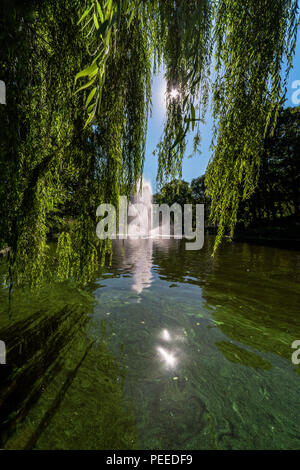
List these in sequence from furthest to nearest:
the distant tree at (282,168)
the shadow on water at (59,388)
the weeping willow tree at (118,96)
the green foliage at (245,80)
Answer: the distant tree at (282,168), the shadow on water at (59,388), the green foliage at (245,80), the weeping willow tree at (118,96)

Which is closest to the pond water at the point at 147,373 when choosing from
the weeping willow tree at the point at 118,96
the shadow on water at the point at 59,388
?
the shadow on water at the point at 59,388

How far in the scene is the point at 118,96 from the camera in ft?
7.27

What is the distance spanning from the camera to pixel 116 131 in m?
2.29

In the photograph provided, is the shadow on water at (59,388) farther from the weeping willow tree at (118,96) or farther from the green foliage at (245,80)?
the green foliage at (245,80)

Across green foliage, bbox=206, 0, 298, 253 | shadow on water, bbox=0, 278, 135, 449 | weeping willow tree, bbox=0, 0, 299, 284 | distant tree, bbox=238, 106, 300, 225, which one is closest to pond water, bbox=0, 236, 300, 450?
shadow on water, bbox=0, 278, 135, 449

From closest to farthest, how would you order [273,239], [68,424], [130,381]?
1. [68,424]
2. [130,381]
3. [273,239]

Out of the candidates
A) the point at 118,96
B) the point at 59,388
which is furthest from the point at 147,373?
the point at 118,96

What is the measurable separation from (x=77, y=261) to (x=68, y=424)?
167cm

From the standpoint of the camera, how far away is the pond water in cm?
198

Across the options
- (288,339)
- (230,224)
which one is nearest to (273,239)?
(288,339)

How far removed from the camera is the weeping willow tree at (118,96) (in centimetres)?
146

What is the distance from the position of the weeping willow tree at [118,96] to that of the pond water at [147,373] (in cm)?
144

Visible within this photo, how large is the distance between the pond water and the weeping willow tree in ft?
4.72

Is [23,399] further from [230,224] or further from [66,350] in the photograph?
[230,224]
